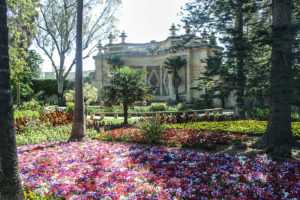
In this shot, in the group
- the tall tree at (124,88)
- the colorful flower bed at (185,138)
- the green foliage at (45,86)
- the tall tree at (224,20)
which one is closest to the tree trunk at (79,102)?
the colorful flower bed at (185,138)

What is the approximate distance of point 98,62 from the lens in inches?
1228

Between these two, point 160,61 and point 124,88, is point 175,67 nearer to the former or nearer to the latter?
point 160,61

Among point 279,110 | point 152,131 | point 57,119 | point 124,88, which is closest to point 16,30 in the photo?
point 57,119

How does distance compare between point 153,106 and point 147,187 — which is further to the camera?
point 153,106

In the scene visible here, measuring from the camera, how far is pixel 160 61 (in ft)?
92.1

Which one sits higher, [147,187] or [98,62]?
[98,62]

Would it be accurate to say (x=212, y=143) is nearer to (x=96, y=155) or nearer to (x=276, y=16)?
(x=96, y=155)

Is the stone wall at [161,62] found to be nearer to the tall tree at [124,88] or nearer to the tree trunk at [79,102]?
the tall tree at [124,88]

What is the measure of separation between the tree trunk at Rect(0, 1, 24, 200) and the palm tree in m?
22.3

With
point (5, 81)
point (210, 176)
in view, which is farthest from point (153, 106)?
point (5, 81)

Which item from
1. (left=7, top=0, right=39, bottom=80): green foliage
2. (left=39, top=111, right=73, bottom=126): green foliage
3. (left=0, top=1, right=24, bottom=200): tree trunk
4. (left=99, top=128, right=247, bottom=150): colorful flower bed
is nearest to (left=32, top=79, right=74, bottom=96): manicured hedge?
(left=7, top=0, right=39, bottom=80): green foliage

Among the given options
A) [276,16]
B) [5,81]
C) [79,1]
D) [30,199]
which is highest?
[79,1]

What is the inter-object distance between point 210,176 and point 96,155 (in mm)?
3520

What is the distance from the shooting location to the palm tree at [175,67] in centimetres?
2470
